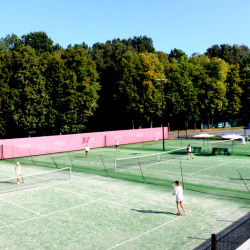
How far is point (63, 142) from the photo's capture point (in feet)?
152

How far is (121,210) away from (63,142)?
102ft

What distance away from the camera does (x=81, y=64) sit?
204 ft

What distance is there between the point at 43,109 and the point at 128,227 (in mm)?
44561

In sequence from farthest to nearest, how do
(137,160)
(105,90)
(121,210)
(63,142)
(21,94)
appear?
1. (105,90)
2. (21,94)
3. (63,142)
4. (137,160)
5. (121,210)

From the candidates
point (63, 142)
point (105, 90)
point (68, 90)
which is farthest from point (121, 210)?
point (105, 90)

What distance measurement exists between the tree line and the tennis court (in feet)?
71.4

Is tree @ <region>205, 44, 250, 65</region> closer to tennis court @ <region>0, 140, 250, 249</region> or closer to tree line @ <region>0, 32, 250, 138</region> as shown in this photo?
tree line @ <region>0, 32, 250, 138</region>

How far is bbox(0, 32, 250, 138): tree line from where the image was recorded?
54.5 m

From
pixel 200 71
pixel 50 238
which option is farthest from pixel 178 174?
pixel 200 71

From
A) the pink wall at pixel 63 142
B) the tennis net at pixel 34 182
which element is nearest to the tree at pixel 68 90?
the pink wall at pixel 63 142

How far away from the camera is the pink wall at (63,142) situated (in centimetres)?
4078

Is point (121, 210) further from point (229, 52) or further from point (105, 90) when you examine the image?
point (229, 52)

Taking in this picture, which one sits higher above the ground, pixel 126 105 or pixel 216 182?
pixel 126 105

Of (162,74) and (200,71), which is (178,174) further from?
(200,71)
